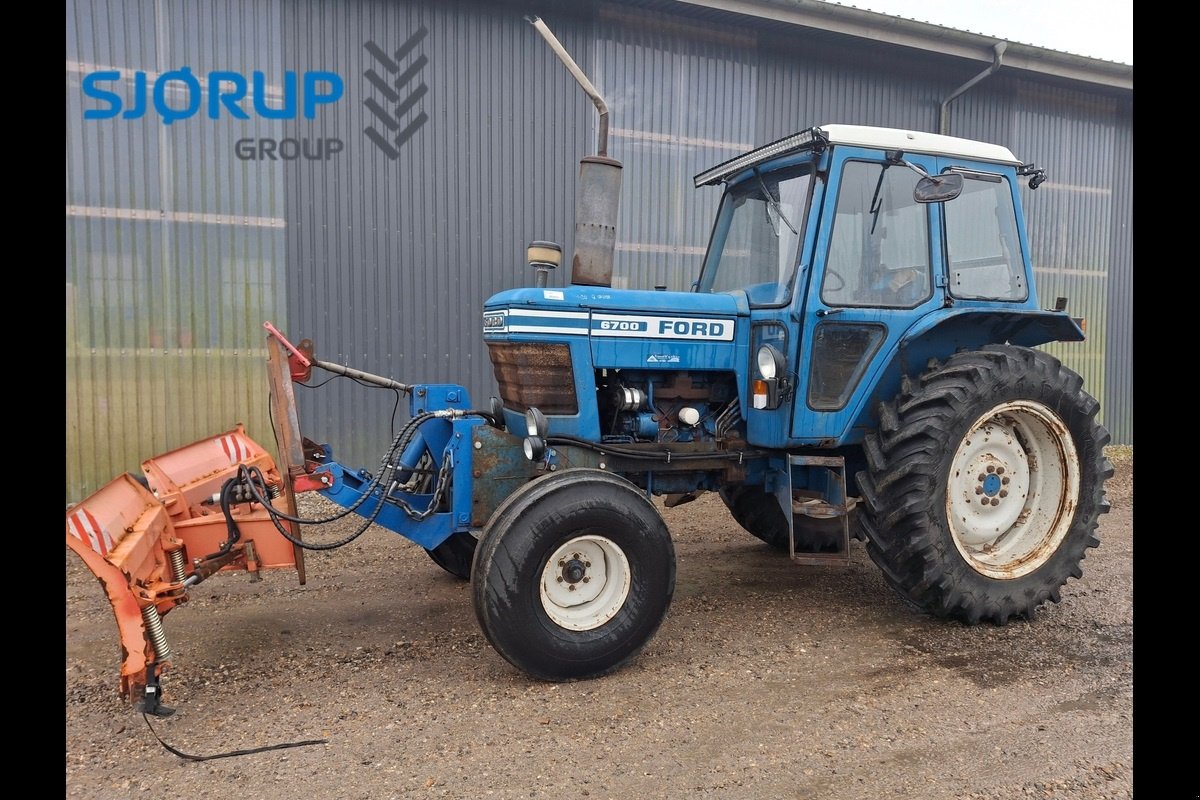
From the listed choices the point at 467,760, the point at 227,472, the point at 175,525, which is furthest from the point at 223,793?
the point at 227,472

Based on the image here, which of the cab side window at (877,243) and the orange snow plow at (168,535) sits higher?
the cab side window at (877,243)

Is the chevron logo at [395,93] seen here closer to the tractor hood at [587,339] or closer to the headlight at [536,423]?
the tractor hood at [587,339]

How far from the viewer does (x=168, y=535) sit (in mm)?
3188

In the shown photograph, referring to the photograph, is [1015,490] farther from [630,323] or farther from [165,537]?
[165,537]

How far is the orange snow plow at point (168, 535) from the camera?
2844mm

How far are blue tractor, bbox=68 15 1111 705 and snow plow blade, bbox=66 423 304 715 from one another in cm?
8

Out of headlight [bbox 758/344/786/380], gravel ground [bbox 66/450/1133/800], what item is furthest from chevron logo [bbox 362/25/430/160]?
headlight [bbox 758/344/786/380]

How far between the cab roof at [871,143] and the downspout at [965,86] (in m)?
5.51

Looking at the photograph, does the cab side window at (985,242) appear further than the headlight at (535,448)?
Yes

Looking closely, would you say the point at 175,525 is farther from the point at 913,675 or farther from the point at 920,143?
the point at 920,143

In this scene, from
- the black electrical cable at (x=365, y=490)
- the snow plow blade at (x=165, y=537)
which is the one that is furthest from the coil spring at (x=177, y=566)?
the black electrical cable at (x=365, y=490)

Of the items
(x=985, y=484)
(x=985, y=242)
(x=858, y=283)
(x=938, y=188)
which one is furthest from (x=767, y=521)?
(x=938, y=188)

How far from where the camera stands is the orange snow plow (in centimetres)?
284

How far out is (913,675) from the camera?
3.39m
